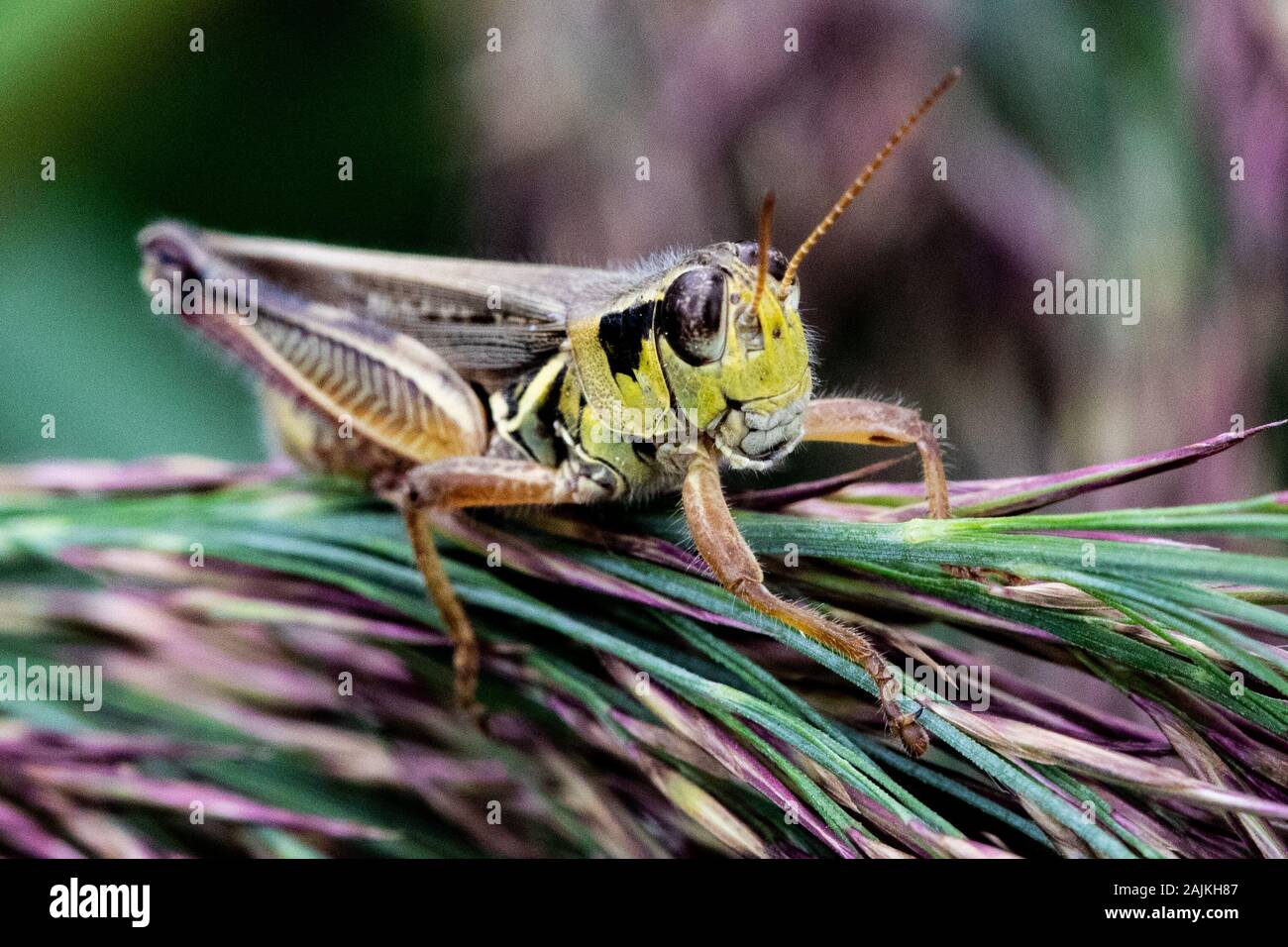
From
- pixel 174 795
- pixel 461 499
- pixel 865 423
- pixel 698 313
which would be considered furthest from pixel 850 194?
pixel 174 795

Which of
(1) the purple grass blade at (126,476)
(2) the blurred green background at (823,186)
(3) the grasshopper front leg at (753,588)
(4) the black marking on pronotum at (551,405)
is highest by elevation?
(2) the blurred green background at (823,186)

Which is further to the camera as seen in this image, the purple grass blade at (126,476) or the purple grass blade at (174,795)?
the purple grass blade at (126,476)

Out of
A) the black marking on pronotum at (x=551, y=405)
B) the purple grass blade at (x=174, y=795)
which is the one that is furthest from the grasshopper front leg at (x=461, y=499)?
the purple grass blade at (x=174, y=795)

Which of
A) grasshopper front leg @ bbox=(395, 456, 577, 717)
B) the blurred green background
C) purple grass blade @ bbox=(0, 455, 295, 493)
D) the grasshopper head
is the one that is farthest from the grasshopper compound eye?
purple grass blade @ bbox=(0, 455, 295, 493)

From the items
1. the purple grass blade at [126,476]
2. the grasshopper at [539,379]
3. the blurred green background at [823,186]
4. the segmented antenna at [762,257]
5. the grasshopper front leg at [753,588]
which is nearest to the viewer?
the grasshopper front leg at [753,588]

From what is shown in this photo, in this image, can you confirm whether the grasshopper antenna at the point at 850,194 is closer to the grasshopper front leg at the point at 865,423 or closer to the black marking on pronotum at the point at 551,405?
the grasshopper front leg at the point at 865,423

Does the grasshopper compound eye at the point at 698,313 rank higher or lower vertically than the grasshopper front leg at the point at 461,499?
higher

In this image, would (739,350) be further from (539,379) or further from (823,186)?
(823,186)
